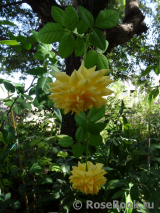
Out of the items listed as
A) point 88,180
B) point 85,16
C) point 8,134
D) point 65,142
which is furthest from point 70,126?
point 85,16

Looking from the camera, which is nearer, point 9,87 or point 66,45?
point 66,45

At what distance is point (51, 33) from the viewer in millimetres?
347

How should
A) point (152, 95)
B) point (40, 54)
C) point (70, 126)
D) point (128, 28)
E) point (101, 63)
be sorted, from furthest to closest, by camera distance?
1. point (128, 28)
2. point (70, 126)
3. point (152, 95)
4. point (40, 54)
5. point (101, 63)

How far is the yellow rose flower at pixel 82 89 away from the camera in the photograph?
28 cm

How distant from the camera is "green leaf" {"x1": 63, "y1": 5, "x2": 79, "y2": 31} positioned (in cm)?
32

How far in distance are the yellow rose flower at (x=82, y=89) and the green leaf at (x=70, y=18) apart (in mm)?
112

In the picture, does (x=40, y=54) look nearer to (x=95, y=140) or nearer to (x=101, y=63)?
(x=101, y=63)

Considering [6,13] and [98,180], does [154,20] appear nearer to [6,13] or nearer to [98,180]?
[6,13]

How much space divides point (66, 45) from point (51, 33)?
0.04m

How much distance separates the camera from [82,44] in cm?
37

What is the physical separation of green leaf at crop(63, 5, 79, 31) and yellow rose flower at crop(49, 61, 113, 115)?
112 mm

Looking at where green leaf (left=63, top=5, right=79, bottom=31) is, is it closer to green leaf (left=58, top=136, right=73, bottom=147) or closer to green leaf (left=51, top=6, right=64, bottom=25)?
green leaf (left=51, top=6, right=64, bottom=25)

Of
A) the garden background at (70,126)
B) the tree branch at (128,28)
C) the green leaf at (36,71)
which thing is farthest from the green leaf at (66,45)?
the tree branch at (128,28)

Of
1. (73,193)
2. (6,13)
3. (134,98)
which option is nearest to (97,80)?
(73,193)
